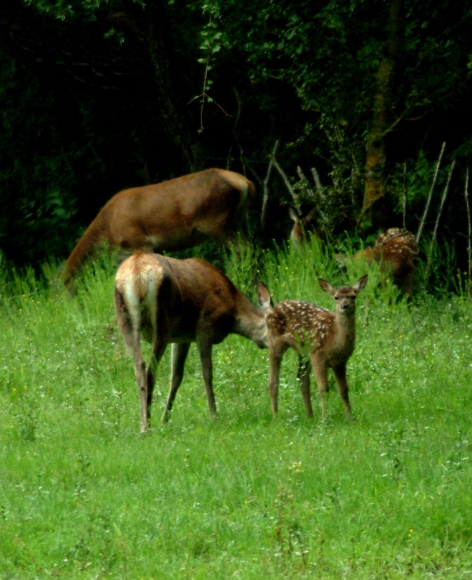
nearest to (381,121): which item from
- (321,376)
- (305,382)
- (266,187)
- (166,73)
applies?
(266,187)

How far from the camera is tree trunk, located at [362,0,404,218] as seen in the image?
1405 cm

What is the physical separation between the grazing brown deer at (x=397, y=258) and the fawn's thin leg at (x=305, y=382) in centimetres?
355

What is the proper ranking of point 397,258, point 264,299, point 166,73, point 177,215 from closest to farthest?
1. point 264,299
2. point 397,258
3. point 177,215
4. point 166,73

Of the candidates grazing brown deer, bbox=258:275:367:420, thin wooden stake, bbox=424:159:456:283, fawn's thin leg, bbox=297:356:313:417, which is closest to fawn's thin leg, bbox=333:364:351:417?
grazing brown deer, bbox=258:275:367:420

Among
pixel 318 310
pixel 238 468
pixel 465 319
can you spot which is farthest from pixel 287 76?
pixel 238 468

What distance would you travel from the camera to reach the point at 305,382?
9.15 meters

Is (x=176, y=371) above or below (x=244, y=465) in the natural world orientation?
below

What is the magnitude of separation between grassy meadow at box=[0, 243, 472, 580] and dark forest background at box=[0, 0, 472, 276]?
286 cm

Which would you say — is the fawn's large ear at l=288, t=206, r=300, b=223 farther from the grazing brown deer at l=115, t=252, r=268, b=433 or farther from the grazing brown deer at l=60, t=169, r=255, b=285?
the grazing brown deer at l=115, t=252, r=268, b=433

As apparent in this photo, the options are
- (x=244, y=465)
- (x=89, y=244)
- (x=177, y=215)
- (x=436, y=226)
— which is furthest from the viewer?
(x=89, y=244)

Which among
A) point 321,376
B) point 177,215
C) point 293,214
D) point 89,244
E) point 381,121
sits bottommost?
point 293,214

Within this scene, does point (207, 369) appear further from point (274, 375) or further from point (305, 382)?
point (305, 382)

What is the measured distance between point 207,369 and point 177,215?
607cm

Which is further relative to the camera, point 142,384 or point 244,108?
point 244,108
